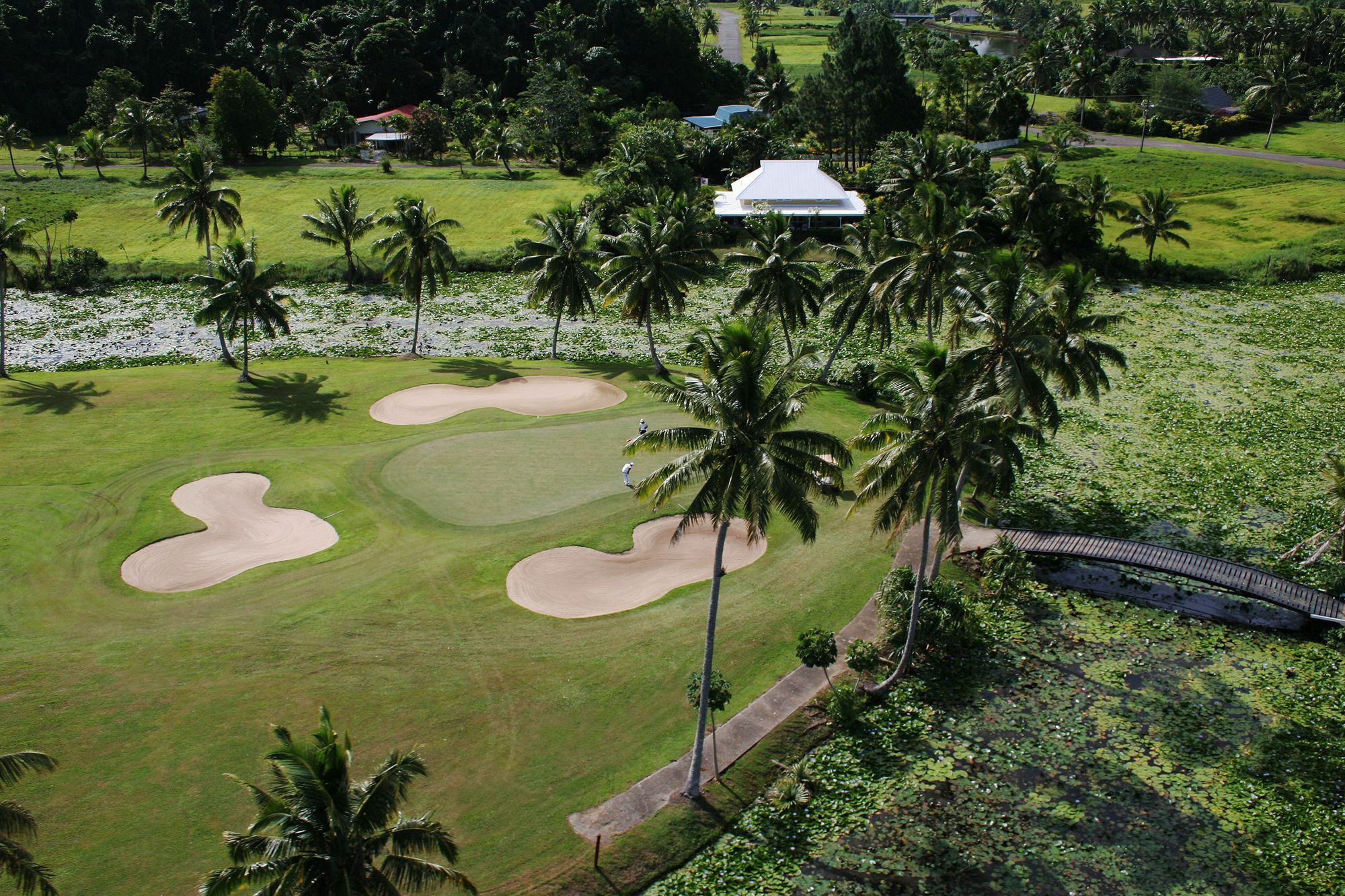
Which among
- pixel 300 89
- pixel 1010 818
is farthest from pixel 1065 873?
pixel 300 89

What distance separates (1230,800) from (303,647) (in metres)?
33.1

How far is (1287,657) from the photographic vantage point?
37.1 m

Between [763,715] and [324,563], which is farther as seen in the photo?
[324,563]

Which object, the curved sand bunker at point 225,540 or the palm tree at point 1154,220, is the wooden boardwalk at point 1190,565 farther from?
the palm tree at point 1154,220

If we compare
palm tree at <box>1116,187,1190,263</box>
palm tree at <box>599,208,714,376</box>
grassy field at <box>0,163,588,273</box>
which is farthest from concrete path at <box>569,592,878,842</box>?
grassy field at <box>0,163,588,273</box>

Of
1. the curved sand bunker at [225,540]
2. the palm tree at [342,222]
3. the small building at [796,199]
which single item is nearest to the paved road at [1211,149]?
the small building at [796,199]

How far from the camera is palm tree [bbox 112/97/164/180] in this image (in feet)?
356

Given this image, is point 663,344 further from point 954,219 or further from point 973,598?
point 973,598

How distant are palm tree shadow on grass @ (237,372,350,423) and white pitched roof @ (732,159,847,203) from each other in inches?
1843

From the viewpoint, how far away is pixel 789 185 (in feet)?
306

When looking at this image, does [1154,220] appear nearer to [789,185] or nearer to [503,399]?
[789,185]

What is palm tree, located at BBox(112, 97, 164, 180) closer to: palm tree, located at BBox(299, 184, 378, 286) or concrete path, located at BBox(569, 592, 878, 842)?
palm tree, located at BBox(299, 184, 378, 286)

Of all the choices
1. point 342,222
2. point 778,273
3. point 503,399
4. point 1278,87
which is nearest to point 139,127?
point 342,222

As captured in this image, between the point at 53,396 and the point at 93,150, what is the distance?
64.0 m
